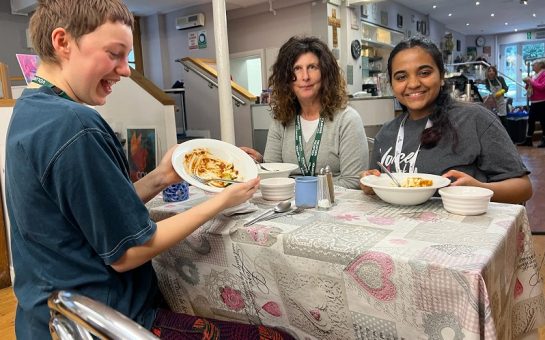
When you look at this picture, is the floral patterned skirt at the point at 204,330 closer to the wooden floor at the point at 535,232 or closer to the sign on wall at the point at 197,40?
the wooden floor at the point at 535,232

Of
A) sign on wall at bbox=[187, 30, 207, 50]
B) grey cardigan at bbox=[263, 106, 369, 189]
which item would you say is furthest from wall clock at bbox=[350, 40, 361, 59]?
grey cardigan at bbox=[263, 106, 369, 189]

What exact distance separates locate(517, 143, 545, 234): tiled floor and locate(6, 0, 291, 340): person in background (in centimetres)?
338

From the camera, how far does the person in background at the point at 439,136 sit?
1.51 m

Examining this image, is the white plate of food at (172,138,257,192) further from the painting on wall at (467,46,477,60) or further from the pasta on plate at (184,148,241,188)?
the painting on wall at (467,46,477,60)

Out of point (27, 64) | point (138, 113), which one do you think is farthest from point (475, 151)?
point (138, 113)

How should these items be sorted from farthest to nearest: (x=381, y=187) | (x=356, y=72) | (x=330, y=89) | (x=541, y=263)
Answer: (x=356, y=72)
(x=541, y=263)
(x=330, y=89)
(x=381, y=187)

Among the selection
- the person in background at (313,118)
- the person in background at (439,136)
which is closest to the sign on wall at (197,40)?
the person in background at (313,118)

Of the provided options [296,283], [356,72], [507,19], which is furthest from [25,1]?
[507,19]

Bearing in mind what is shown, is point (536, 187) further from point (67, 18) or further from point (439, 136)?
point (67, 18)

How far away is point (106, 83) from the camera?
105 cm

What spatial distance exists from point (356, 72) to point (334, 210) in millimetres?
7231

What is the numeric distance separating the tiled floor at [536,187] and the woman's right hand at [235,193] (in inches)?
120

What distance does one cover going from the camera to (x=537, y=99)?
830cm

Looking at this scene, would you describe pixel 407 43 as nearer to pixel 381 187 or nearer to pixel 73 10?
pixel 381 187
